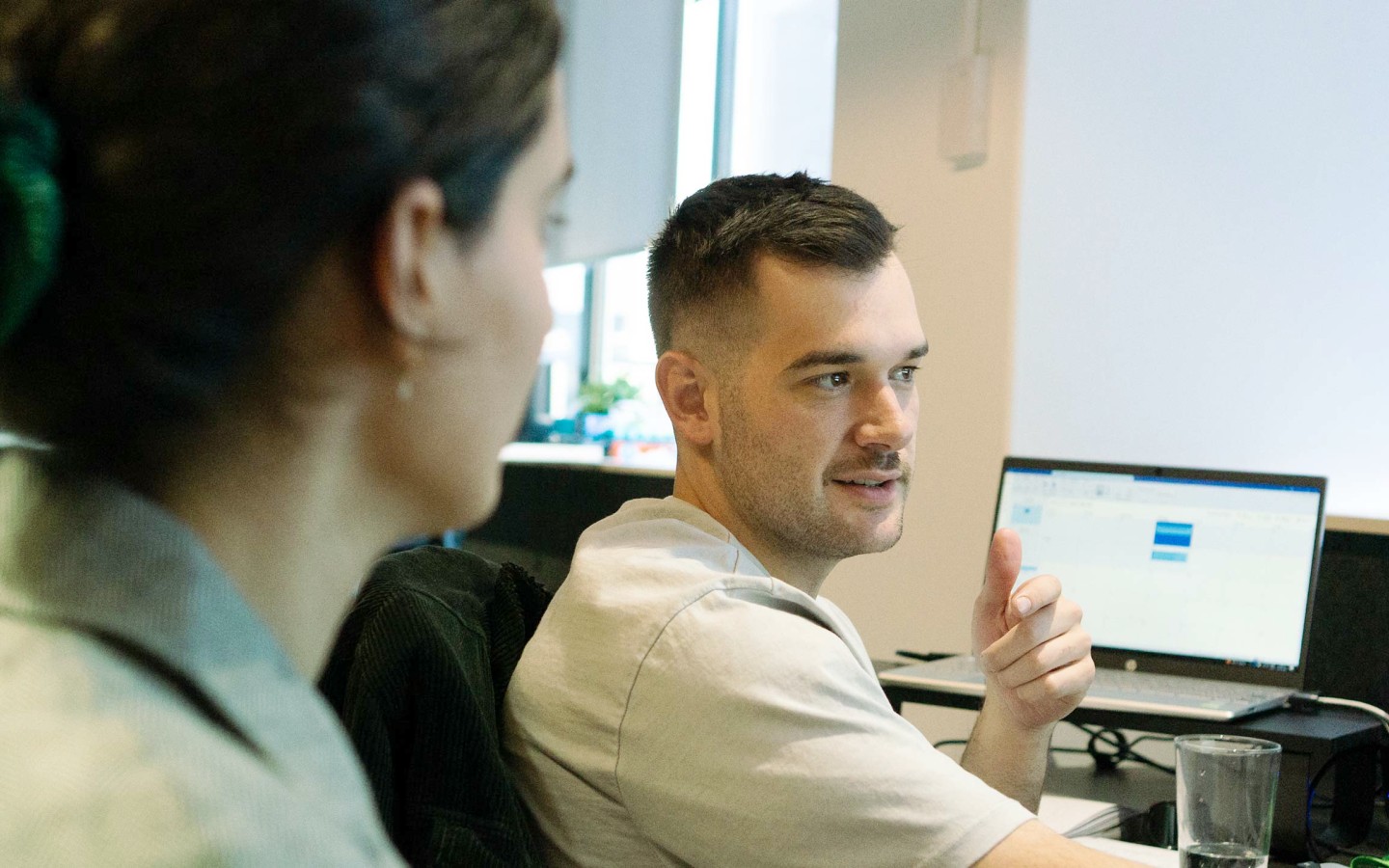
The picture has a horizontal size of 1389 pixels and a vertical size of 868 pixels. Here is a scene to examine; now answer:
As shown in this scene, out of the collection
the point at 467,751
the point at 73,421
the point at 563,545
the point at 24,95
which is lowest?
the point at 563,545

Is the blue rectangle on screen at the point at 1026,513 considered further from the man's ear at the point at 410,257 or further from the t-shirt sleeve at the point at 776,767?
the man's ear at the point at 410,257

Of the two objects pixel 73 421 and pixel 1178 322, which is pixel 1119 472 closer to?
pixel 1178 322

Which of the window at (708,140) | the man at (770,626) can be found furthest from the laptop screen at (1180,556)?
the window at (708,140)

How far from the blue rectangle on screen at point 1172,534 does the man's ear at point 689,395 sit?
2.83 feet

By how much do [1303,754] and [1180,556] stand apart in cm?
45

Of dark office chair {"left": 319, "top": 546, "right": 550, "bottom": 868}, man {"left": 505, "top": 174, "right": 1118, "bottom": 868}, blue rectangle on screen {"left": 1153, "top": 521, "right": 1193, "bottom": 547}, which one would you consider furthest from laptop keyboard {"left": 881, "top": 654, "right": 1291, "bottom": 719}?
dark office chair {"left": 319, "top": 546, "right": 550, "bottom": 868}

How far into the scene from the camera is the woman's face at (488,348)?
1.76ft

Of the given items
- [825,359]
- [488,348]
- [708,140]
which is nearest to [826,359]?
[825,359]

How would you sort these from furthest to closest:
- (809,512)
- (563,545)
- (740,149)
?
(740,149) → (563,545) → (809,512)

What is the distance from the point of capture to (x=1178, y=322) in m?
2.28

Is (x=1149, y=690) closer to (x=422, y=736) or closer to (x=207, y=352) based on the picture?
(x=422, y=736)

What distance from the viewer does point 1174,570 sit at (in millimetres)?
1816

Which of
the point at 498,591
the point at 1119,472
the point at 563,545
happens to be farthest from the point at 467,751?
the point at 563,545

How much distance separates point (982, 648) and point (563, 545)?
229cm
